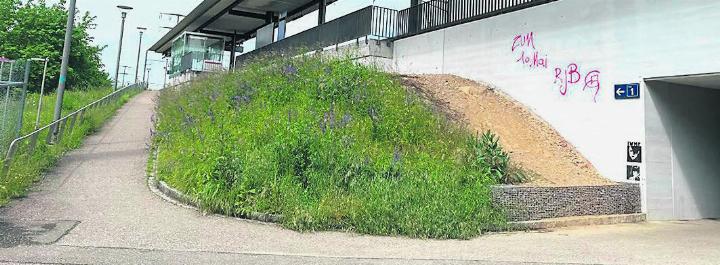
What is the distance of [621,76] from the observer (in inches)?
409

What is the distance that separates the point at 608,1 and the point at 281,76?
7750mm

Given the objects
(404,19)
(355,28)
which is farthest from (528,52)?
(355,28)

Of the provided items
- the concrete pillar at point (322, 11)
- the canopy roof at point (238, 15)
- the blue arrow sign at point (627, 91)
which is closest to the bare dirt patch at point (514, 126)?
the blue arrow sign at point (627, 91)

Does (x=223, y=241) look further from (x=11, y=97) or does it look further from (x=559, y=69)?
(x=559, y=69)

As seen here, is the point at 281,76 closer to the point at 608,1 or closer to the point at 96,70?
the point at 608,1

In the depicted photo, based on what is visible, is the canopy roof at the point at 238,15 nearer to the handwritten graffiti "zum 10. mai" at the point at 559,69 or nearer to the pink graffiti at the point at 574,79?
the handwritten graffiti "zum 10. mai" at the point at 559,69

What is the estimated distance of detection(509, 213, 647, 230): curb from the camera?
805 centimetres

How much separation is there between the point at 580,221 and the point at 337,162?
4.28 metres

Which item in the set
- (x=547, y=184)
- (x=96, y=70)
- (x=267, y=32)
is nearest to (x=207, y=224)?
(x=547, y=184)

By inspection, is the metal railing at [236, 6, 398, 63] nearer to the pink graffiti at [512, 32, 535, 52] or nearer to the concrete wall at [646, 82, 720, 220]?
the pink graffiti at [512, 32, 535, 52]

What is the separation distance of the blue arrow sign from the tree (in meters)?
31.9

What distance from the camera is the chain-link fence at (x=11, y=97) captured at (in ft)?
29.7

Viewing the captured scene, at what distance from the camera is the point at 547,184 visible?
357 inches

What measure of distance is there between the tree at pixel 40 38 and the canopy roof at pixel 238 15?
291 inches
